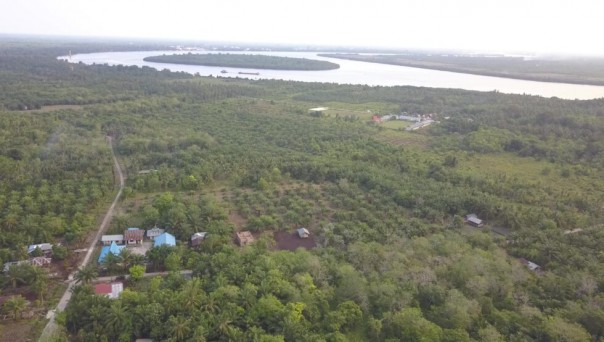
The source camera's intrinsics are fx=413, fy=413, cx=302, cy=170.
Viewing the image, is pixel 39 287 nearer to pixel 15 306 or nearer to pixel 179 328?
pixel 15 306

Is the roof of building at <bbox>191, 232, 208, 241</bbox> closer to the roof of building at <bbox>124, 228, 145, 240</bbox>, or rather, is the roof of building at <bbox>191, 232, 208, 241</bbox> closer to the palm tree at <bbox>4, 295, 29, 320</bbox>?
the roof of building at <bbox>124, 228, 145, 240</bbox>

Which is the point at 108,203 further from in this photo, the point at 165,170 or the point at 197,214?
the point at 197,214

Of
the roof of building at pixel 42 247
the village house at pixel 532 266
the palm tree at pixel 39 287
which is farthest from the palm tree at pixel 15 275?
the village house at pixel 532 266

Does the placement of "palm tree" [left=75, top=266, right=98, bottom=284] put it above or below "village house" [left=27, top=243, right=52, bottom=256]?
above

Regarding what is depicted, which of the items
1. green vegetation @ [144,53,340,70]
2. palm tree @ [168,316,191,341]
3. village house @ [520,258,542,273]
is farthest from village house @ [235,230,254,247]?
green vegetation @ [144,53,340,70]

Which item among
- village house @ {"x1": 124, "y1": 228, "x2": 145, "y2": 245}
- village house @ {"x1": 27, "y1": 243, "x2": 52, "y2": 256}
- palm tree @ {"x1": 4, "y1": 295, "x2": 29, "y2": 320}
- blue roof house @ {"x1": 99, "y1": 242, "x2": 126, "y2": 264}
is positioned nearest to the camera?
palm tree @ {"x1": 4, "y1": 295, "x2": 29, "y2": 320}

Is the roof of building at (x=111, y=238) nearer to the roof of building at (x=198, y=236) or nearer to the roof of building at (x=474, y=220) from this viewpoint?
the roof of building at (x=198, y=236)

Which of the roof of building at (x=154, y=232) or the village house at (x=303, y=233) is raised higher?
the roof of building at (x=154, y=232)
